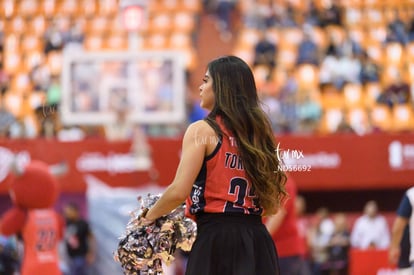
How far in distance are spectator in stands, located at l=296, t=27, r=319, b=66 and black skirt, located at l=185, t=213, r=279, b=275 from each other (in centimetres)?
1500

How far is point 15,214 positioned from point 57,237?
2.26 feet

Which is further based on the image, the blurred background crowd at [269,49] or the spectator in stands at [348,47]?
the spectator in stands at [348,47]

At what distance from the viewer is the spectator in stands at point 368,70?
1936 cm

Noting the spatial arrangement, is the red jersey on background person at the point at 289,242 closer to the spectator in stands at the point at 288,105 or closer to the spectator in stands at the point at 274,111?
the spectator in stands at the point at 274,111

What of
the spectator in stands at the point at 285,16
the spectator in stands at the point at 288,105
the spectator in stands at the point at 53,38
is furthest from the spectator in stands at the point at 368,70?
the spectator in stands at the point at 53,38

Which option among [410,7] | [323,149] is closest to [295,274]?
[323,149]

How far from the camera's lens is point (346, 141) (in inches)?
598

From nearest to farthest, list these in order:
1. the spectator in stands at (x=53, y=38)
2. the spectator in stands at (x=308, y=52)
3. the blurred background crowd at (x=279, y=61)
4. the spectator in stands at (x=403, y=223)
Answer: the spectator in stands at (x=403, y=223) → the blurred background crowd at (x=279, y=61) → the spectator in stands at (x=308, y=52) → the spectator in stands at (x=53, y=38)

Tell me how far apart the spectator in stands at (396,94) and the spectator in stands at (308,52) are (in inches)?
72.5

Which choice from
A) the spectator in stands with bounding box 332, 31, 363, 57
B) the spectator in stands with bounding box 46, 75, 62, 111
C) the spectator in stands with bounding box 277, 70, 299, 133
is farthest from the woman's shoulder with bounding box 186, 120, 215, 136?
the spectator in stands with bounding box 332, 31, 363, 57

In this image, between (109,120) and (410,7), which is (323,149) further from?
(410,7)

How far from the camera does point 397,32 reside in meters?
20.8

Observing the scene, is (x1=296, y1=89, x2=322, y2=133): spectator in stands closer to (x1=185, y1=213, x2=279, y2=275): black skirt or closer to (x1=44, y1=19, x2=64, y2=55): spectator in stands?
(x1=44, y1=19, x2=64, y2=55): spectator in stands

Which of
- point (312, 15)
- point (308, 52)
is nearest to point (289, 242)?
point (308, 52)
